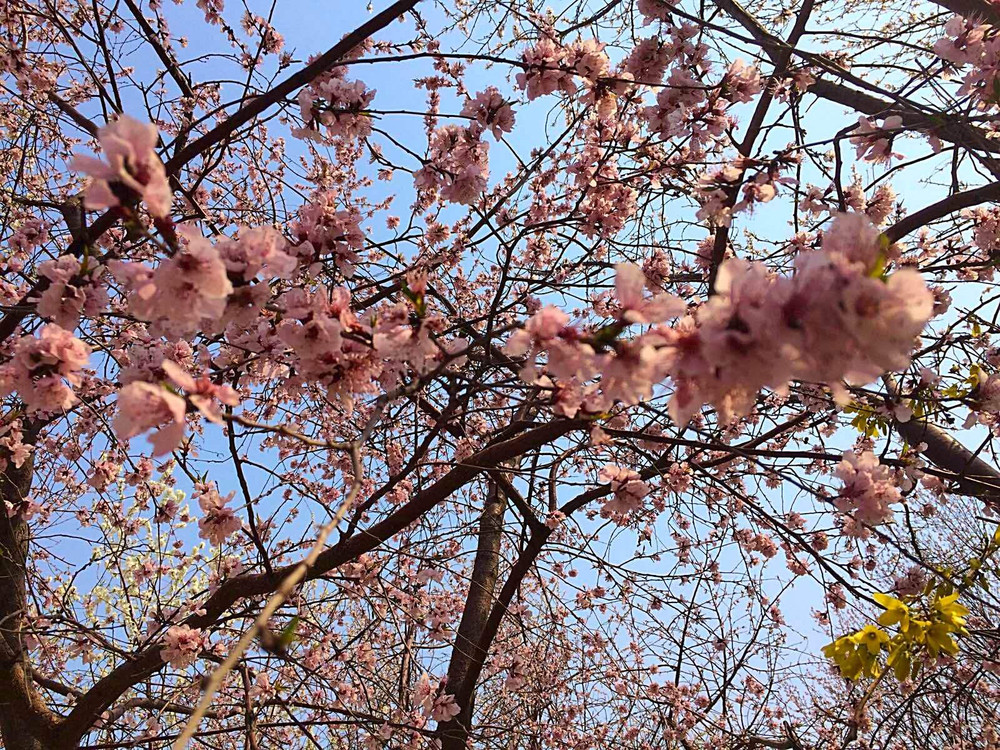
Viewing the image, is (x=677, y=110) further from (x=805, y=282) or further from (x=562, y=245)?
(x=805, y=282)

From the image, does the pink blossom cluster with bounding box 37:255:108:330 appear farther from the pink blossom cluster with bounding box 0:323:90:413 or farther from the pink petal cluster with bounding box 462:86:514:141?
the pink petal cluster with bounding box 462:86:514:141

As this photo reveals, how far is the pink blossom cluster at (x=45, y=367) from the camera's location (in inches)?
59.1

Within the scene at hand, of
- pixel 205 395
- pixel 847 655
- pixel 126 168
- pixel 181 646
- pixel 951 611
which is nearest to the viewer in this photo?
pixel 126 168

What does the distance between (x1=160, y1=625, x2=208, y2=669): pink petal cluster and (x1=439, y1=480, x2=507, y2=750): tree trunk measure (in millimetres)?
1413

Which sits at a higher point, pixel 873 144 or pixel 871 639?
pixel 873 144

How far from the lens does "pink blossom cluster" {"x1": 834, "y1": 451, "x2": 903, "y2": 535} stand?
1895 mm

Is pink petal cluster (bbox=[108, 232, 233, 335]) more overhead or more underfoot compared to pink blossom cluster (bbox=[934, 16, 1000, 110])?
more underfoot

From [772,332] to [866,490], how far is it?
1360 millimetres

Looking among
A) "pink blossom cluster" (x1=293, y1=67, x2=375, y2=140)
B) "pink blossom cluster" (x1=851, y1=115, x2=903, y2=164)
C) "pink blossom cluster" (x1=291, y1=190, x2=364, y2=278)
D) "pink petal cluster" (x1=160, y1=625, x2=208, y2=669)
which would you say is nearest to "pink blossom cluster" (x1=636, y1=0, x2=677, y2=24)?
"pink blossom cluster" (x1=851, y1=115, x2=903, y2=164)

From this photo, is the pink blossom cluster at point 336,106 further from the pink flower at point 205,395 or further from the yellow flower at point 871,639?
the yellow flower at point 871,639

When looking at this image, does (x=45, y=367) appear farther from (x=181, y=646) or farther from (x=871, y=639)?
(x=871, y=639)

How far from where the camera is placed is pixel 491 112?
2.56 meters

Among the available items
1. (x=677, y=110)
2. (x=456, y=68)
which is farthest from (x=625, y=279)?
Result: (x=456, y=68)

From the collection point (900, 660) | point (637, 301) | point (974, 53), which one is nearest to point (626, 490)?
point (900, 660)
